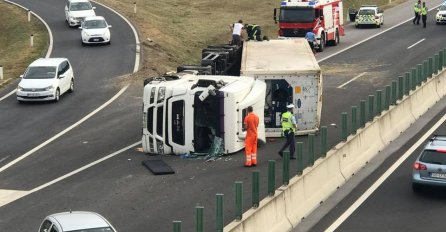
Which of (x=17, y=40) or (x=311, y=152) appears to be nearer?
(x=311, y=152)

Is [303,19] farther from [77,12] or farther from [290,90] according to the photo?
[290,90]

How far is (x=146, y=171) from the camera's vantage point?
2658 centimetres

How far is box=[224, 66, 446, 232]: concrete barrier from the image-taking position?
2110cm

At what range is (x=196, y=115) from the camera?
2769 cm

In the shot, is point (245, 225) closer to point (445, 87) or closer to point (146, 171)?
point (146, 171)

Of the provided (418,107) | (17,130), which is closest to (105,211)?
(17,130)

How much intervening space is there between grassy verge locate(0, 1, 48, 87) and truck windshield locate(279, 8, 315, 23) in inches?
508

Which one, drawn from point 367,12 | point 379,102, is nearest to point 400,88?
point 379,102

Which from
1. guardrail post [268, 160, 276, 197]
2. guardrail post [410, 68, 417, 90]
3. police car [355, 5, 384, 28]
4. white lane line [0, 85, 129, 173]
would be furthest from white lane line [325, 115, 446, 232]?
police car [355, 5, 384, 28]

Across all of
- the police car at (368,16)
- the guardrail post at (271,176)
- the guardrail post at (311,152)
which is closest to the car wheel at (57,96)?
the guardrail post at (311,152)

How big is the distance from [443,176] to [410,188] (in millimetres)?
1797

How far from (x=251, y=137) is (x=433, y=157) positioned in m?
4.93

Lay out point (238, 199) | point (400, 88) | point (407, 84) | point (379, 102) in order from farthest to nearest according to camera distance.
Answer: point (407, 84), point (400, 88), point (379, 102), point (238, 199)

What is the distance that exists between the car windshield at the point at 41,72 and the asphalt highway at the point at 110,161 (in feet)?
3.83
